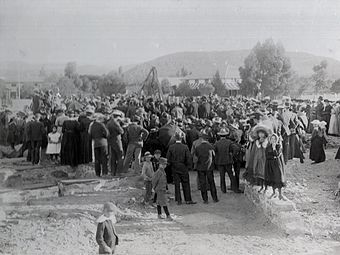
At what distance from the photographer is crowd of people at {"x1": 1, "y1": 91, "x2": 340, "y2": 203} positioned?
5.61 metres

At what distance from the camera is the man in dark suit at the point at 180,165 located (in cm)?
578

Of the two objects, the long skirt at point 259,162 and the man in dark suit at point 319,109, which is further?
the man in dark suit at point 319,109

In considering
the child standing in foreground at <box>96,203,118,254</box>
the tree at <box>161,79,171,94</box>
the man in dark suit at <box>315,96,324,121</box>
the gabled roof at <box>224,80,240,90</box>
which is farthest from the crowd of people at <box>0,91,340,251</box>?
the man in dark suit at <box>315,96,324,121</box>

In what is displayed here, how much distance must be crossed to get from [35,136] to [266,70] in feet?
11.7

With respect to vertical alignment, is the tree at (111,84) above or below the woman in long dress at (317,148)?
above

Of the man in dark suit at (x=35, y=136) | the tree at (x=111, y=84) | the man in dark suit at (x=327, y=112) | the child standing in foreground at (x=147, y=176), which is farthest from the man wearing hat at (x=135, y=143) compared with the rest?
the man in dark suit at (x=327, y=112)

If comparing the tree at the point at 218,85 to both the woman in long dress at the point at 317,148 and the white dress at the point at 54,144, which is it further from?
the white dress at the point at 54,144

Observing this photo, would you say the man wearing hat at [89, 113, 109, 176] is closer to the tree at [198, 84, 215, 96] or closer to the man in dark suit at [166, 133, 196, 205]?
the man in dark suit at [166, 133, 196, 205]

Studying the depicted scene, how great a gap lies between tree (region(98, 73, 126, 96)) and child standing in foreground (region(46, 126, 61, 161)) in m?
0.82

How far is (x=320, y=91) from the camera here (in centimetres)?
694

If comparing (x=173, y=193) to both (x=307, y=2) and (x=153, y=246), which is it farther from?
(x=307, y=2)

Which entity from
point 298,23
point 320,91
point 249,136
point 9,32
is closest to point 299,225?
point 249,136

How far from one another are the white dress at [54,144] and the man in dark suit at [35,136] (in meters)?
0.11

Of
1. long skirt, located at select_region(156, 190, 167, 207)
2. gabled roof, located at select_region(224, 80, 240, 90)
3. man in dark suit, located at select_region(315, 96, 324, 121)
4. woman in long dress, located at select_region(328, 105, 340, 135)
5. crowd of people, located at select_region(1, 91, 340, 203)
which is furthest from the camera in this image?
woman in long dress, located at select_region(328, 105, 340, 135)
